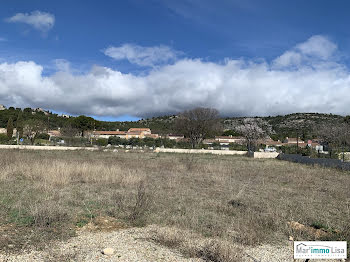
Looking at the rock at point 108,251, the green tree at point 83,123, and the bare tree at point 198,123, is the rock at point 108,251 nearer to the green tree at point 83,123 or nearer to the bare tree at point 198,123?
the bare tree at point 198,123

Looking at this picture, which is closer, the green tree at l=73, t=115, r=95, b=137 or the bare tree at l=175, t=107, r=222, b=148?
the bare tree at l=175, t=107, r=222, b=148

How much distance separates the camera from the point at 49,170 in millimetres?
11211

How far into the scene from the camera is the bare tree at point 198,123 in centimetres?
5041

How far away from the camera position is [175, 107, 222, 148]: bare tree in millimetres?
50406

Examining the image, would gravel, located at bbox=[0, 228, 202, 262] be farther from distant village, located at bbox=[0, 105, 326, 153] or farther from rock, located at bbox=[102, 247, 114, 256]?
distant village, located at bbox=[0, 105, 326, 153]

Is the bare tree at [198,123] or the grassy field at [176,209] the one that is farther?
the bare tree at [198,123]

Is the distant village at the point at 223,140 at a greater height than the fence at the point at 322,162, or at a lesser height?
greater

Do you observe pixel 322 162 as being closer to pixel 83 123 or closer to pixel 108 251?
pixel 108 251

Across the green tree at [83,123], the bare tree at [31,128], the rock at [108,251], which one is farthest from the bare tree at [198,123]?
the rock at [108,251]

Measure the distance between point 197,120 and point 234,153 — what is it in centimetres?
1679

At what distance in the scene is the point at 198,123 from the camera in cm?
5025

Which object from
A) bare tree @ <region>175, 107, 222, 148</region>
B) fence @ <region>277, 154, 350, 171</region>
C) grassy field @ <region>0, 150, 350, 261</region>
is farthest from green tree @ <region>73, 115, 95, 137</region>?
grassy field @ <region>0, 150, 350, 261</region>

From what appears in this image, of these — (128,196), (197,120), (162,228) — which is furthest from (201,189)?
(197,120)

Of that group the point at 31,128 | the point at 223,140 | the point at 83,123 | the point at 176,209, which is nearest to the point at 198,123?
the point at 223,140
